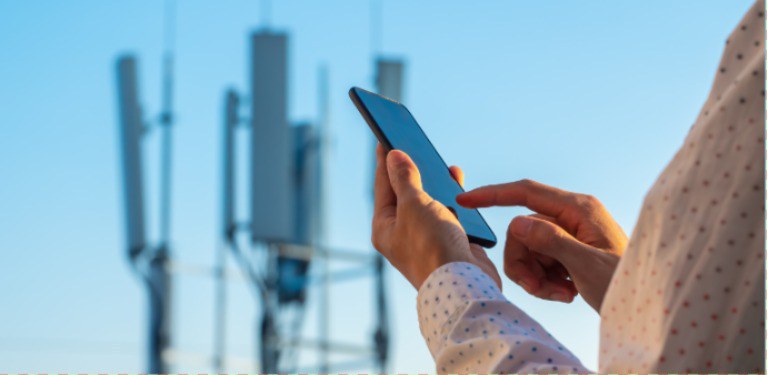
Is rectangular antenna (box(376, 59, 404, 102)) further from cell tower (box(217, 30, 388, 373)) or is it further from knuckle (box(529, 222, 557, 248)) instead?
knuckle (box(529, 222, 557, 248))

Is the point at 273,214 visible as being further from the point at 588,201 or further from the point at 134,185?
the point at 588,201

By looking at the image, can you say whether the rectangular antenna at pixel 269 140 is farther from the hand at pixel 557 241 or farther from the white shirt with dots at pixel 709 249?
the white shirt with dots at pixel 709 249

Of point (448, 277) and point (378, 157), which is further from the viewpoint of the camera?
point (378, 157)

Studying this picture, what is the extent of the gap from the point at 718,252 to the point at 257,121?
8.56 meters

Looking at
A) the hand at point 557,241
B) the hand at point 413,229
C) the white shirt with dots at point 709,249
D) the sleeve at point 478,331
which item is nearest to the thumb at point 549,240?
the hand at point 557,241

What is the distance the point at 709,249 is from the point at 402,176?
0.65 m

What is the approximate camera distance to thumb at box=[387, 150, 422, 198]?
4.38 ft

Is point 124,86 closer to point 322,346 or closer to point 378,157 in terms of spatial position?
point 322,346

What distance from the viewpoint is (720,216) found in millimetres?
769

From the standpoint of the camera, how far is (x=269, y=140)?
917 cm

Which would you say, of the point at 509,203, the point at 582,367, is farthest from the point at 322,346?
the point at 582,367

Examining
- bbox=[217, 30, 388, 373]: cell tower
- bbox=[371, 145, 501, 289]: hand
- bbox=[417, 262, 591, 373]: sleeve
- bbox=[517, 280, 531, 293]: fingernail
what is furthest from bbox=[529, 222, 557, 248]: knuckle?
bbox=[217, 30, 388, 373]: cell tower

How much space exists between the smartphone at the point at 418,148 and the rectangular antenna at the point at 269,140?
716 centimetres

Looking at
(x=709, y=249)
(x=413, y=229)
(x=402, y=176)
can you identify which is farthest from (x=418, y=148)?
(x=709, y=249)
